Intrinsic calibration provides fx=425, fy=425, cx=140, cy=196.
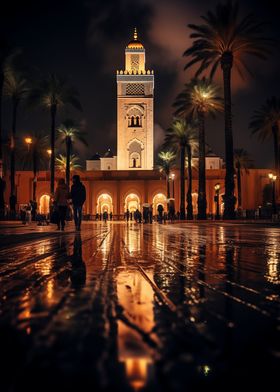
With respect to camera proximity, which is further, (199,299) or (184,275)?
(184,275)

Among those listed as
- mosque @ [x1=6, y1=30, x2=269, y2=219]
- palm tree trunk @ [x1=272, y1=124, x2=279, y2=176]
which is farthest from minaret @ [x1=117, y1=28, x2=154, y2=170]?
palm tree trunk @ [x1=272, y1=124, x2=279, y2=176]

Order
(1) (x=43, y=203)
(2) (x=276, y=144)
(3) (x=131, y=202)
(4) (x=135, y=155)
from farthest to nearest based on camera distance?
(4) (x=135, y=155) → (3) (x=131, y=202) → (1) (x=43, y=203) → (2) (x=276, y=144)

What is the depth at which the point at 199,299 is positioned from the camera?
7.30 ft

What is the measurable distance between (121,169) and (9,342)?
68.1 meters

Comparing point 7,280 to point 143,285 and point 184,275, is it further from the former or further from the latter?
point 184,275

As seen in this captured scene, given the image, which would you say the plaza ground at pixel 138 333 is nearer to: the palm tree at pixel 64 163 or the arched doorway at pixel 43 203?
the palm tree at pixel 64 163

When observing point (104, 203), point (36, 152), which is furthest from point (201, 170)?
point (104, 203)

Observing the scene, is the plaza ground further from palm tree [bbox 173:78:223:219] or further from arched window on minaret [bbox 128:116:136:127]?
arched window on minaret [bbox 128:116:136:127]

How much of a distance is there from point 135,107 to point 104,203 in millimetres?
19405

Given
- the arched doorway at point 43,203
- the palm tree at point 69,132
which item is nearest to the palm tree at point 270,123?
the palm tree at point 69,132

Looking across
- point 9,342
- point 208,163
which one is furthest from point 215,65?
point 208,163

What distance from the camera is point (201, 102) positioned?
33.8 metres

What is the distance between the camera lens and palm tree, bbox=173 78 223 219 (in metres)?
33.1

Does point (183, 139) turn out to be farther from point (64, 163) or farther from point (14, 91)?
point (64, 163)
